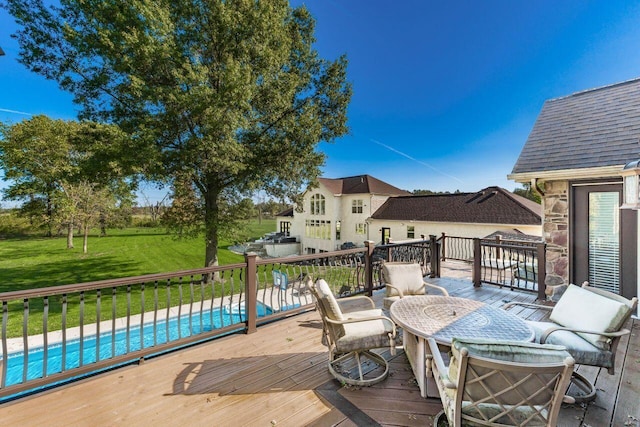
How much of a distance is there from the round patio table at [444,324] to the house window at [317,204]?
70.6ft

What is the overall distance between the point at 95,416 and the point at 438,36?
42.3ft

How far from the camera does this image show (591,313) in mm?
2656

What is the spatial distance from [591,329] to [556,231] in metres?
3.59

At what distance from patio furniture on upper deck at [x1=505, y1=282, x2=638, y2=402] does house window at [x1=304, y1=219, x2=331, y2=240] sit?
21330 mm

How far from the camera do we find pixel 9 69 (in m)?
9.80

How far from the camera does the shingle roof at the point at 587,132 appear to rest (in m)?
4.89

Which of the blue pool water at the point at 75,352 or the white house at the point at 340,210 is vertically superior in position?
the white house at the point at 340,210

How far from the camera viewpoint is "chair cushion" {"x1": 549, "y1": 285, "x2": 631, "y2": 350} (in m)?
2.41

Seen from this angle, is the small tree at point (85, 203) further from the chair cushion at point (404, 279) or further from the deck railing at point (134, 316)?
the chair cushion at point (404, 279)

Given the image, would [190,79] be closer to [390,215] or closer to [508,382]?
[508,382]

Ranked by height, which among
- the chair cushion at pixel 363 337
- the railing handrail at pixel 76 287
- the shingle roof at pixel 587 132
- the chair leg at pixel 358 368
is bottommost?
the chair leg at pixel 358 368

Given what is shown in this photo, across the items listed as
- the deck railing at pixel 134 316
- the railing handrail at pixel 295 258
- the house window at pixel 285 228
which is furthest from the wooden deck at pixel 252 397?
the house window at pixel 285 228

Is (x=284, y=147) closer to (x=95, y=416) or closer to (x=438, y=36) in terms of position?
(x=438, y=36)

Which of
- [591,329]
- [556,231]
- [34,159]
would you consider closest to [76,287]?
[591,329]
